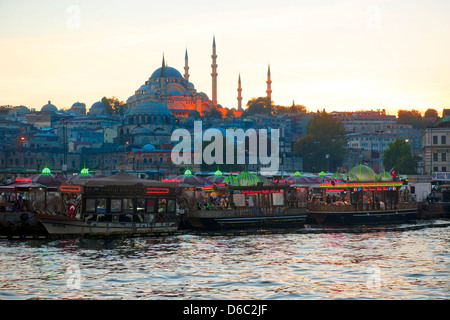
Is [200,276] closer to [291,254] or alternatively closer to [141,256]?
[141,256]

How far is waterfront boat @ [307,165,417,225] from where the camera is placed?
37.7 metres

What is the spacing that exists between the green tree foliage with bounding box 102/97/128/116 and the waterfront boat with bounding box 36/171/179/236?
519 feet

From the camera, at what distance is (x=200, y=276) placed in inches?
779

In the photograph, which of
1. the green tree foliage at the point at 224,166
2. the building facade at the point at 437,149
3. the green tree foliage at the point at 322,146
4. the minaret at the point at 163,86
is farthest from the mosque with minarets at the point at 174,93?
A: the building facade at the point at 437,149

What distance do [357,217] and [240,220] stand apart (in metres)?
7.78

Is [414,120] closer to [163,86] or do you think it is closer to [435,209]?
[163,86]

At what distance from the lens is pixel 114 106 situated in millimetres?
192500

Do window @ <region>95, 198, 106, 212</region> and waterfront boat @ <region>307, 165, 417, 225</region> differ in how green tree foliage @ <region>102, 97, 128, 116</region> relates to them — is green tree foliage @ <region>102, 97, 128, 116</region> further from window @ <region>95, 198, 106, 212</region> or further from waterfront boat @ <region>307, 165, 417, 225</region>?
window @ <region>95, 198, 106, 212</region>

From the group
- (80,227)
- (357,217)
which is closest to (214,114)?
(357,217)

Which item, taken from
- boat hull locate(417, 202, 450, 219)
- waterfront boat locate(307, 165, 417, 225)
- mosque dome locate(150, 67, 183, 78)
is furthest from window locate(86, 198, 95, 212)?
mosque dome locate(150, 67, 183, 78)

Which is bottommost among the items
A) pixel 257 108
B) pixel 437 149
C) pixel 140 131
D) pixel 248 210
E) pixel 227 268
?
pixel 227 268

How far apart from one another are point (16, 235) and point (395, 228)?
19.2 meters

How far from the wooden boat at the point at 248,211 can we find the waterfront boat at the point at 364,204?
106 inches
